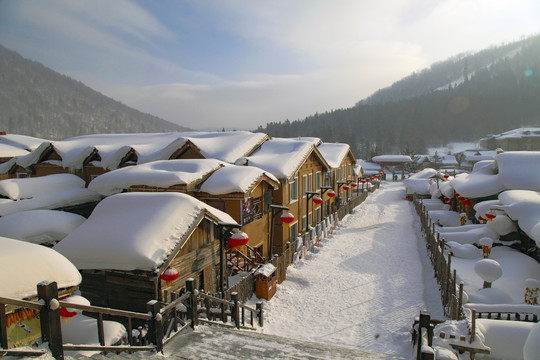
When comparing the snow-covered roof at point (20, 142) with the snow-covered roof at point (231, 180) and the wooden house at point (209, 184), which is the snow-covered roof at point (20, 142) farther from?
the snow-covered roof at point (231, 180)

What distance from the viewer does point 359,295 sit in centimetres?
1268

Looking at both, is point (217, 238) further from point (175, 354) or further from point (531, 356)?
point (531, 356)

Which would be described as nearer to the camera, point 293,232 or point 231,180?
point 231,180

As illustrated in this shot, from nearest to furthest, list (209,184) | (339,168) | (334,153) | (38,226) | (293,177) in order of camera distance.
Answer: (38,226), (209,184), (293,177), (339,168), (334,153)

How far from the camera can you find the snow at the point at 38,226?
38.5 feet

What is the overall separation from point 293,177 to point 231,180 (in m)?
7.02

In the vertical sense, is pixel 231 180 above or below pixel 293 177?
above

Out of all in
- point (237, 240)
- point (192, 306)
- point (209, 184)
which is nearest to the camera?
point (192, 306)

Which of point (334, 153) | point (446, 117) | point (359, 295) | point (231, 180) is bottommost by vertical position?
point (359, 295)

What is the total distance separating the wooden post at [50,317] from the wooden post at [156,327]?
6.55 ft

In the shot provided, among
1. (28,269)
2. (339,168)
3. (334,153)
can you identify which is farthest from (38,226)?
(334,153)

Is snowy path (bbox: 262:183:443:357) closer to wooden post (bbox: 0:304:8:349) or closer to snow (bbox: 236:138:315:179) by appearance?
snow (bbox: 236:138:315:179)

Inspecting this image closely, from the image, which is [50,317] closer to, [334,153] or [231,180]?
[231,180]

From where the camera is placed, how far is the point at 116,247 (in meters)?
8.36
